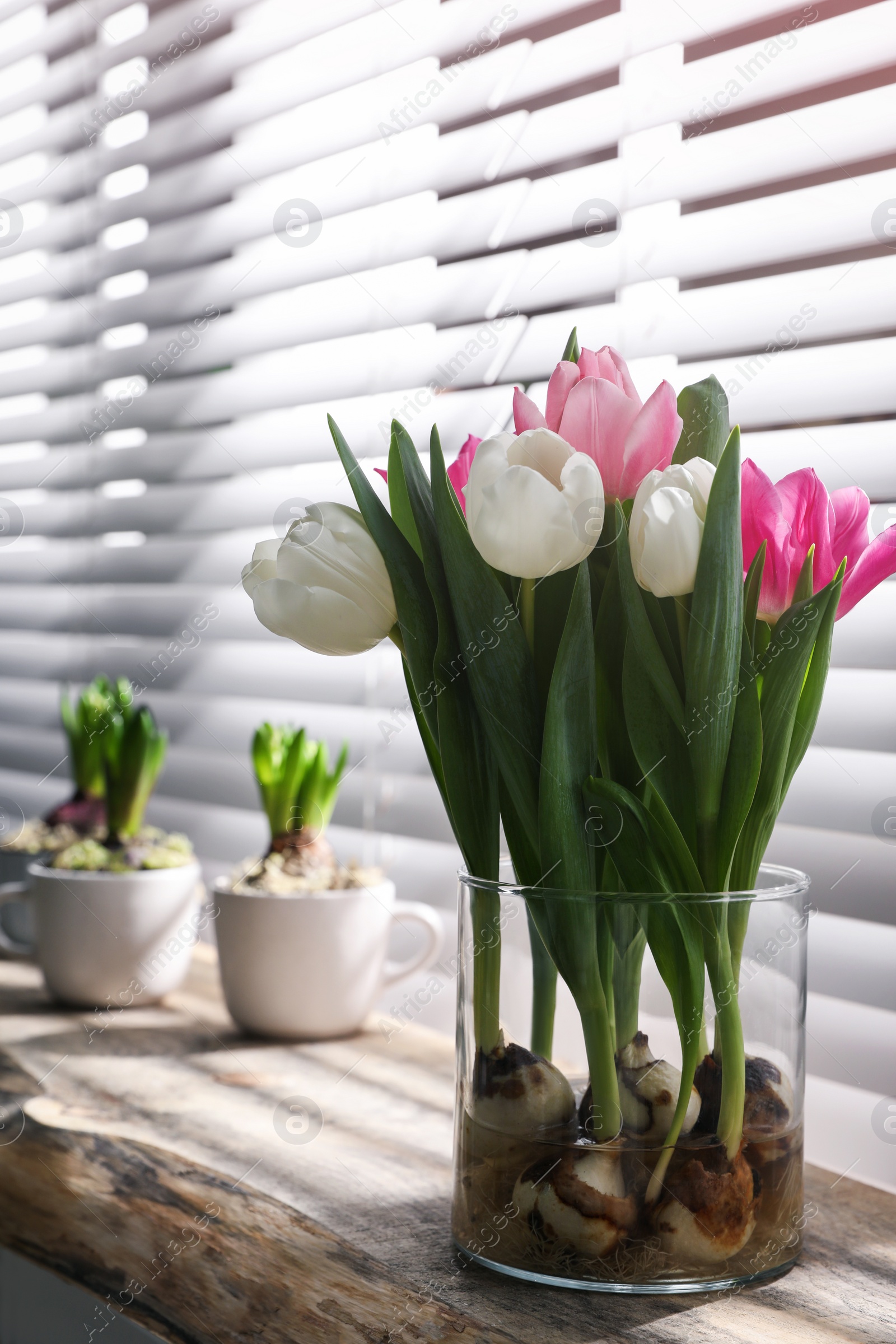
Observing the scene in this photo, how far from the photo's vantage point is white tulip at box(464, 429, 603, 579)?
1.53ft

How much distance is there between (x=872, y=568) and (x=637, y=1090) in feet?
0.86

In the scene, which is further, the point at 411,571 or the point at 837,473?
the point at 837,473

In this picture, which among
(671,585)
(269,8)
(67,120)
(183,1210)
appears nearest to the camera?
(671,585)

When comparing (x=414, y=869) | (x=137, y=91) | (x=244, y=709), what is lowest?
(x=414, y=869)

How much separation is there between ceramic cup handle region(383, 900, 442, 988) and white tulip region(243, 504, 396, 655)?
441mm

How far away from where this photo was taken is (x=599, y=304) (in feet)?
2.92

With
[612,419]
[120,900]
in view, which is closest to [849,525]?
[612,419]

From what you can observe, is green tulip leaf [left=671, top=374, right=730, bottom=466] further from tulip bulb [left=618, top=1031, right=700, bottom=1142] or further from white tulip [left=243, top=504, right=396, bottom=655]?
tulip bulb [left=618, top=1031, right=700, bottom=1142]

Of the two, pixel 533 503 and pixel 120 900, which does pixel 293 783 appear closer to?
pixel 120 900

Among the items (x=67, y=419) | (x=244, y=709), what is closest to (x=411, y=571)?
(x=244, y=709)

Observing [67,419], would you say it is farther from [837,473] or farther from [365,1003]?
[837,473]

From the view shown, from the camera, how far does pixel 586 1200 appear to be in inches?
20.1

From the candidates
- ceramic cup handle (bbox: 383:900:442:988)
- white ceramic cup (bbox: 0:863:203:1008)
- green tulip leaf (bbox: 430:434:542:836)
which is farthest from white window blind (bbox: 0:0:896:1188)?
green tulip leaf (bbox: 430:434:542:836)

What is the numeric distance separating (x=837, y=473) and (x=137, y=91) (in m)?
1.05
